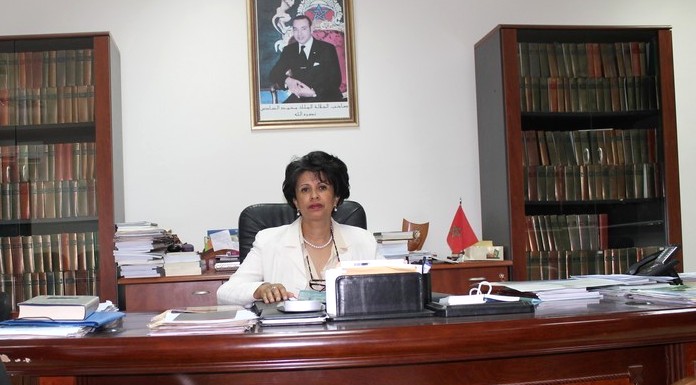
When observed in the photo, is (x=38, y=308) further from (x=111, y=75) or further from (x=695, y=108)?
(x=695, y=108)

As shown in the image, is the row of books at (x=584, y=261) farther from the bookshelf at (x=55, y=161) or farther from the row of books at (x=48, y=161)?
the row of books at (x=48, y=161)

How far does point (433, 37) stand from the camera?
14.3 ft

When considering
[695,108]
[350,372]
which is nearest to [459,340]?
[350,372]

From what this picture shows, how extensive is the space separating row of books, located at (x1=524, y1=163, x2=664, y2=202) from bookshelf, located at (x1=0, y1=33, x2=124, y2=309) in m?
2.21

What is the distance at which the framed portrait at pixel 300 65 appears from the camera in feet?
13.7

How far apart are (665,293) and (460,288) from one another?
185cm

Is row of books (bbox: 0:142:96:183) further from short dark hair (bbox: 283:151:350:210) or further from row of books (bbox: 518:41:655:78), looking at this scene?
row of books (bbox: 518:41:655:78)

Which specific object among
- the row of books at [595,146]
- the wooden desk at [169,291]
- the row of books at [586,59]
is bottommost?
the wooden desk at [169,291]

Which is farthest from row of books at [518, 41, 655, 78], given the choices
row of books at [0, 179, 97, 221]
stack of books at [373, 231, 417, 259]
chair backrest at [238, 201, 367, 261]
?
row of books at [0, 179, 97, 221]

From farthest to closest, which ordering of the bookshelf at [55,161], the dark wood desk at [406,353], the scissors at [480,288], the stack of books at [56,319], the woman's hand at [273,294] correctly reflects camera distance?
the bookshelf at [55,161] < the woman's hand at [273,294] < the scissors at [480,288] < the stack of books at [56,319] < the dark wood desk at [406,353]

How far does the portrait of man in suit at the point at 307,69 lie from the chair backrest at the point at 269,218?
3.76ft

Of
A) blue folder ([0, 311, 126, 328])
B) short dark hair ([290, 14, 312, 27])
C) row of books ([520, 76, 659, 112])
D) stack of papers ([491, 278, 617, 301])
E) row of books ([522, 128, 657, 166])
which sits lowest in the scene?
stack of papers ([491, 278, 617, 301])

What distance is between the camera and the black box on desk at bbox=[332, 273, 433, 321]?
1.76 m

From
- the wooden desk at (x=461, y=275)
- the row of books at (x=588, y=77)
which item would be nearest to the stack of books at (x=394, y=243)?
the wooden desk at (x=461, y=275)
